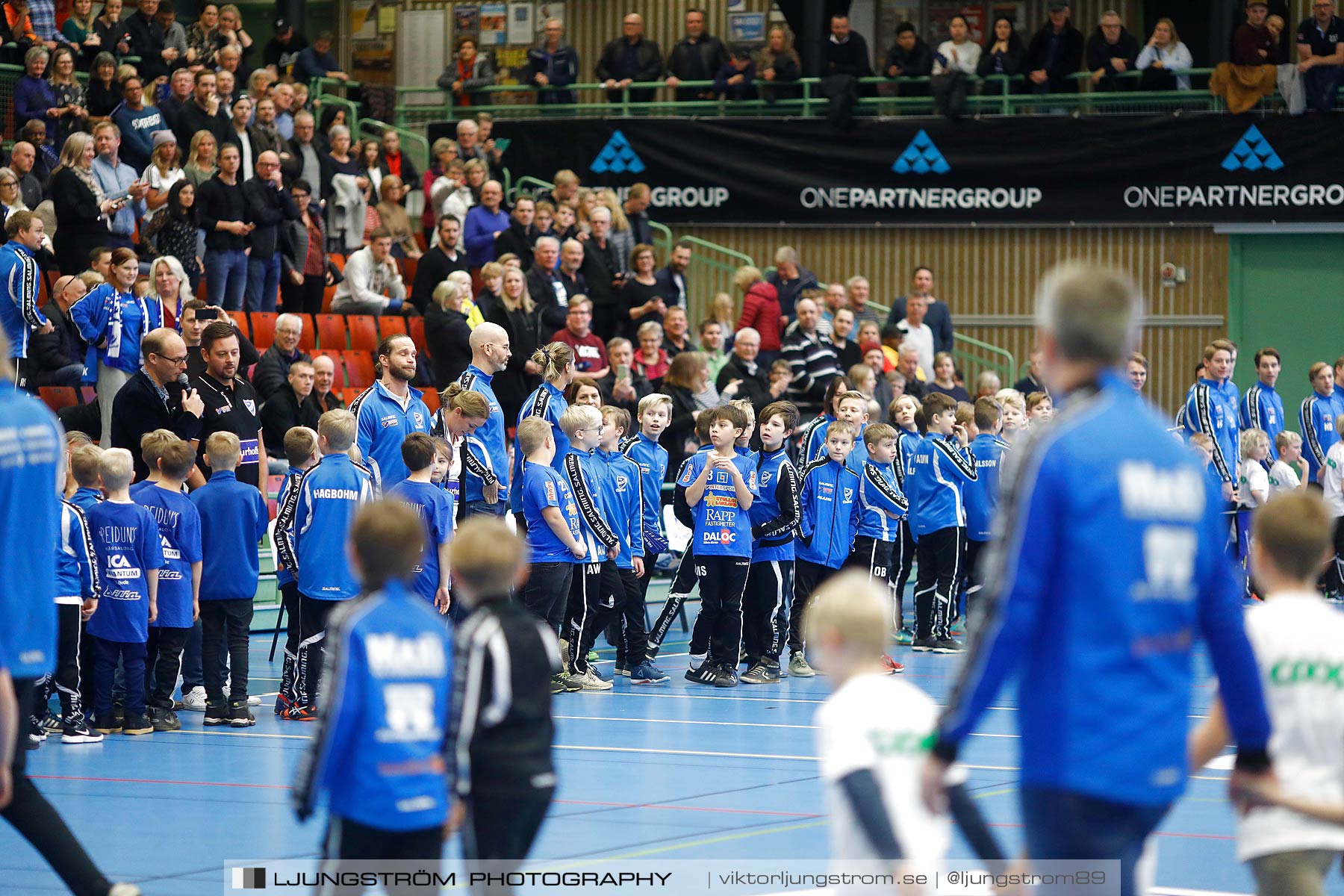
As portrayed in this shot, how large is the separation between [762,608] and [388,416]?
9.80 feet

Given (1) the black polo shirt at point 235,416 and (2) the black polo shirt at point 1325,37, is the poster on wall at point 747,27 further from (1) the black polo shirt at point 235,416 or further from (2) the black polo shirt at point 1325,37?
(1) the black polo shirt at point 235,416

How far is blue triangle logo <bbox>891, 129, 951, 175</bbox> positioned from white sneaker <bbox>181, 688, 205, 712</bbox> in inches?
558

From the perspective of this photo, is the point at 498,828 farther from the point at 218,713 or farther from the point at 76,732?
the point at 218,713

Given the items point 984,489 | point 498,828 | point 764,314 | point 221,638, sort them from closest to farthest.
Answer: point 498,828, point 221,638, point 984,489, point 764,314

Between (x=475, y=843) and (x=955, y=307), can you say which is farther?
(x=955, y=307)

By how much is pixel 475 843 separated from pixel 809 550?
25.6 feet

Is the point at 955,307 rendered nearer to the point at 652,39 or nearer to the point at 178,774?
the point at 652,39

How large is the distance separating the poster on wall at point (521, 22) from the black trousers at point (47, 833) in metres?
22.3

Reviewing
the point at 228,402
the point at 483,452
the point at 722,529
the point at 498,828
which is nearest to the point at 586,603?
the point at 722,529

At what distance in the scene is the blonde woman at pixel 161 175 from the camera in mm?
14945

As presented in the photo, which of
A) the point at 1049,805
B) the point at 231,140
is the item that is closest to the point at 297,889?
the point at 1049,805

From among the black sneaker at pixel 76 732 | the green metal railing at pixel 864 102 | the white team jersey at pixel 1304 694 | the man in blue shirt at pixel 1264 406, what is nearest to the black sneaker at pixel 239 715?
the black sneaker at pixel 76 732

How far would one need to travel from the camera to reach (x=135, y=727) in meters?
9.47

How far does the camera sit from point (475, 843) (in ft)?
14.6
